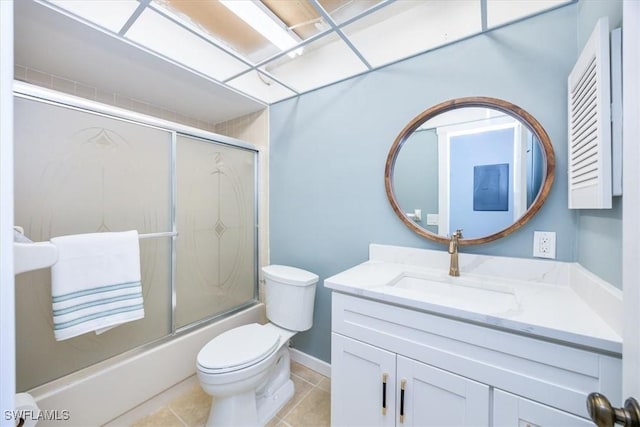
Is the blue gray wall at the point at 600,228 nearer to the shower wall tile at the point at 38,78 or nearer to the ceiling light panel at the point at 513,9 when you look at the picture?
the ceiling light panel at the point at 513,9

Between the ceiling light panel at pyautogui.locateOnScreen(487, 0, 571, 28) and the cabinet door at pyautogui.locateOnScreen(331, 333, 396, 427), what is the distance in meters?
1.65

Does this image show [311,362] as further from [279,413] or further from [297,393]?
[279,413]

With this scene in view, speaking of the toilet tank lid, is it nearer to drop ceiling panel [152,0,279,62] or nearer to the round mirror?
the round mirror

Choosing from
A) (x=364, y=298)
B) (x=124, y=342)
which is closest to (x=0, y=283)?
(x=364, y=298)

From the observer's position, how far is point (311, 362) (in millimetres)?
1854

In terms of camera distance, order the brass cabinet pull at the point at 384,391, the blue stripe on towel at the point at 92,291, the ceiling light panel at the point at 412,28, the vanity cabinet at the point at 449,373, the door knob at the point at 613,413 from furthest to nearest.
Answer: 1. the ceiling light panel at the point at 412,28
2. the blue stripe on towel at the point at 92,291
3. the brass cabinet pull at the point at 384,391
4. the vanity cabinet at the point at 449,373
5. the door knob at the point at 613,413

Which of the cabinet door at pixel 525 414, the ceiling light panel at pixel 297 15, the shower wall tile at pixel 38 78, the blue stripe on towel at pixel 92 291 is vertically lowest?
the cabinet door at pixel 525 414

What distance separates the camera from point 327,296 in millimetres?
Result: 1786

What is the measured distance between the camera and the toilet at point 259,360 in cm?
118

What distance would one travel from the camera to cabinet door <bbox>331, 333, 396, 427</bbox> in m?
1.00

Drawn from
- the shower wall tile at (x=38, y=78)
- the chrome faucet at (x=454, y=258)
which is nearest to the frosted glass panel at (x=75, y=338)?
the shower wall tile at (x=38, y=78)

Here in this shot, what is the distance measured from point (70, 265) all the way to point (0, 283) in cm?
107

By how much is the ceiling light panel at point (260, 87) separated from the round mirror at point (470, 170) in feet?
3.67

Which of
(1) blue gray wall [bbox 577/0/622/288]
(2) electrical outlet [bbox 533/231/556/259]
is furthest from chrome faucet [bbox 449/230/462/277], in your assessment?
(1) blue gray wall [bbox 577/0/622/288]
